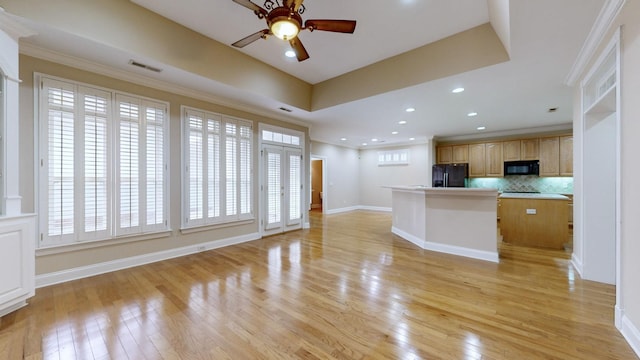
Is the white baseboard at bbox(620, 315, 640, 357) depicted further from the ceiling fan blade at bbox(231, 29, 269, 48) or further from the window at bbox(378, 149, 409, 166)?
the window at bbox(378, 149, 409, 166)

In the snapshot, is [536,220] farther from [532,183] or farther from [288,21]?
[288,21]

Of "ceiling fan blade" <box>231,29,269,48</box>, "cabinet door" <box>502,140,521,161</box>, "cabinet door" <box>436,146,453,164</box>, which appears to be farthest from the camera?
"cabinet door" <box>436,146,453,164</box>

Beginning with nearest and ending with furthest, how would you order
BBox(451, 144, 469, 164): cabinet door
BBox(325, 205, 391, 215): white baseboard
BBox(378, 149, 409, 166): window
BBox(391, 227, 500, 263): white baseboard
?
BBox(391, 227, 500, 263): white baseboard
BBox(451, 144, 469, 164): cabinet door
BBox(325, 205, 391, 215): white baseboard
BBox(378, 149, 409, 166): window

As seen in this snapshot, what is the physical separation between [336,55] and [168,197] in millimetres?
3555

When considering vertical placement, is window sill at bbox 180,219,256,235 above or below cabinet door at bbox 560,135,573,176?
below

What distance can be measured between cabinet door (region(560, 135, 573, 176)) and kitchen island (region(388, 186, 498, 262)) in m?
4.63

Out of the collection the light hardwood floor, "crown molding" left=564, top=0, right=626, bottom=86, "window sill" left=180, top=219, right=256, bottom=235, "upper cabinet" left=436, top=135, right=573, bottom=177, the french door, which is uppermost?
"crown molding" left=564, top=0, right=626, bottom=86

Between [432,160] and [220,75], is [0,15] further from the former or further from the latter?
[432,160]

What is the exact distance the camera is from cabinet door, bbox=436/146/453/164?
8149mm

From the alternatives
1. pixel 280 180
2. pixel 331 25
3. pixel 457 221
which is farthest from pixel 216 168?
pixel 457 221

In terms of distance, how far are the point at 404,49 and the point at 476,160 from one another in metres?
5.47

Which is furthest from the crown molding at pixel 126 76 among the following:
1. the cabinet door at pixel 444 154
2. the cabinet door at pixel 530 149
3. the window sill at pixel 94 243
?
the cabinet door at pixel 530 149

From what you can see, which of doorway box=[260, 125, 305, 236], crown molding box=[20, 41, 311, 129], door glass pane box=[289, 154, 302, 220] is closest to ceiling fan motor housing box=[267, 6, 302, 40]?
crown molding box=[20, 41, 311, 129]

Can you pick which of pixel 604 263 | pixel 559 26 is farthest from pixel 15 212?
pixel 604 263
